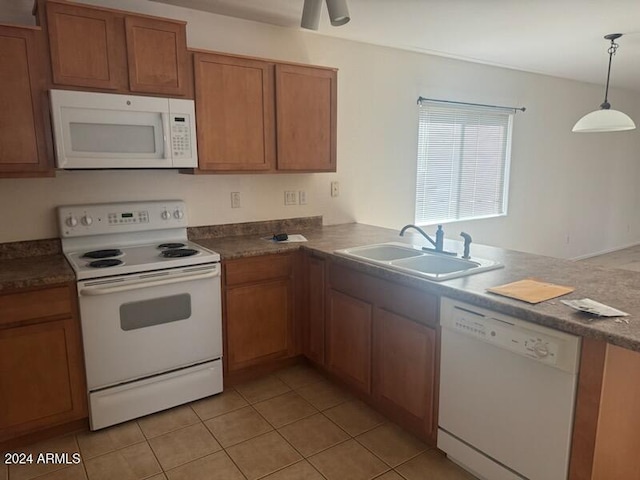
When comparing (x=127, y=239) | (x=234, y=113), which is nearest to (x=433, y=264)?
(x=234, y=113)

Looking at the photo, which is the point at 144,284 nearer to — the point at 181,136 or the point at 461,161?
the point at 181,136

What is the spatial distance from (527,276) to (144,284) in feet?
6.11

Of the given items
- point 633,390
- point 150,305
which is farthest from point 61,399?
point 633,390

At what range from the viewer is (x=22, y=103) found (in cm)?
213

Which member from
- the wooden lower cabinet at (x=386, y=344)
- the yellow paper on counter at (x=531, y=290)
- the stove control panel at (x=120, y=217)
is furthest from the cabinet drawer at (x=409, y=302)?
the stove control panel at (x=120, y=217)

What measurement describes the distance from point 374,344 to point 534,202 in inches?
150

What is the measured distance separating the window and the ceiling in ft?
1.81

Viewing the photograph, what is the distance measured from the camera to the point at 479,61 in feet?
14.2

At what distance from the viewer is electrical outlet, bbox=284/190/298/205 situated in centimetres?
337

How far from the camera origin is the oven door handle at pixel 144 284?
2131mm

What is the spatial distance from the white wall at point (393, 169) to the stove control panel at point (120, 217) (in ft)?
0.27

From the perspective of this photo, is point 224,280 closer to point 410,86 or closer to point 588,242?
point 410,86

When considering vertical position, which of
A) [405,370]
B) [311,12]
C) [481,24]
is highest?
[481,24]

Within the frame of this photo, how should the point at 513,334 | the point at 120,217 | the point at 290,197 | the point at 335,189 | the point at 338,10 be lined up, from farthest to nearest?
1. the point at 335,189
2. the point at 290,197
3. the point at 120,217
4. the point at 338,10
5. the point at 513,334
